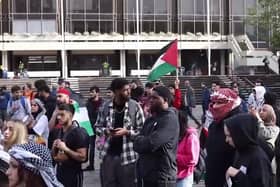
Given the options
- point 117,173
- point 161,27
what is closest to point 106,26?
point 161,27

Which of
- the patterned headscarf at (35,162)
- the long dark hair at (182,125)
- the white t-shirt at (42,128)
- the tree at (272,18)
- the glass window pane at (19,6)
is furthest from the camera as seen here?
the glass window pane at (19,6)

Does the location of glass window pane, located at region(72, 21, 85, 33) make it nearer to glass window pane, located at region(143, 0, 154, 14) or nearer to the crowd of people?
glass window pane, located at region(143, 0, 154, 14)

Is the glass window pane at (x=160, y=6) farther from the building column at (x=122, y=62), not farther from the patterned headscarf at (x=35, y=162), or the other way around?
the patterned headscarf at (x=35, y=162)

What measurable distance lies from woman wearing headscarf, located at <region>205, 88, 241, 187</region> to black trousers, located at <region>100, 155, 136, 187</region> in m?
1.28

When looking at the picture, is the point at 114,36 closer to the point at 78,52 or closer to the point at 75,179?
the point at 78,52

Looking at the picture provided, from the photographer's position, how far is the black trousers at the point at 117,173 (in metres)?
6.63

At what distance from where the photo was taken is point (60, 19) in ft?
180

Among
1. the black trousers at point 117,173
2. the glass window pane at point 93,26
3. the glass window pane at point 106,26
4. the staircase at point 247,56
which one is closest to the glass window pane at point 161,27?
the glass window pane at point 106,26

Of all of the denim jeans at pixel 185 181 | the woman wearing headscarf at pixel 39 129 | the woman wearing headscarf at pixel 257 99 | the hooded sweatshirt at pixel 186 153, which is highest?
the woman wearing headscarf at pixel 257 99

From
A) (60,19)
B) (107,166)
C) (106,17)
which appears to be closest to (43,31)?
(60,19)

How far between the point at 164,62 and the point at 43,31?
4208 centimetres

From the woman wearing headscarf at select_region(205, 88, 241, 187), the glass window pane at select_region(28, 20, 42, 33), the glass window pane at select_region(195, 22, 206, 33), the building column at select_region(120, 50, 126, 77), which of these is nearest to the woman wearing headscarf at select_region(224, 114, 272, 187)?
the woman wearing headscarf at select_region(205, 88, 241, 187)

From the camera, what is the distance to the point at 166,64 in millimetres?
13250

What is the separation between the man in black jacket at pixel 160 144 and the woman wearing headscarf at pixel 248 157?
128cm
